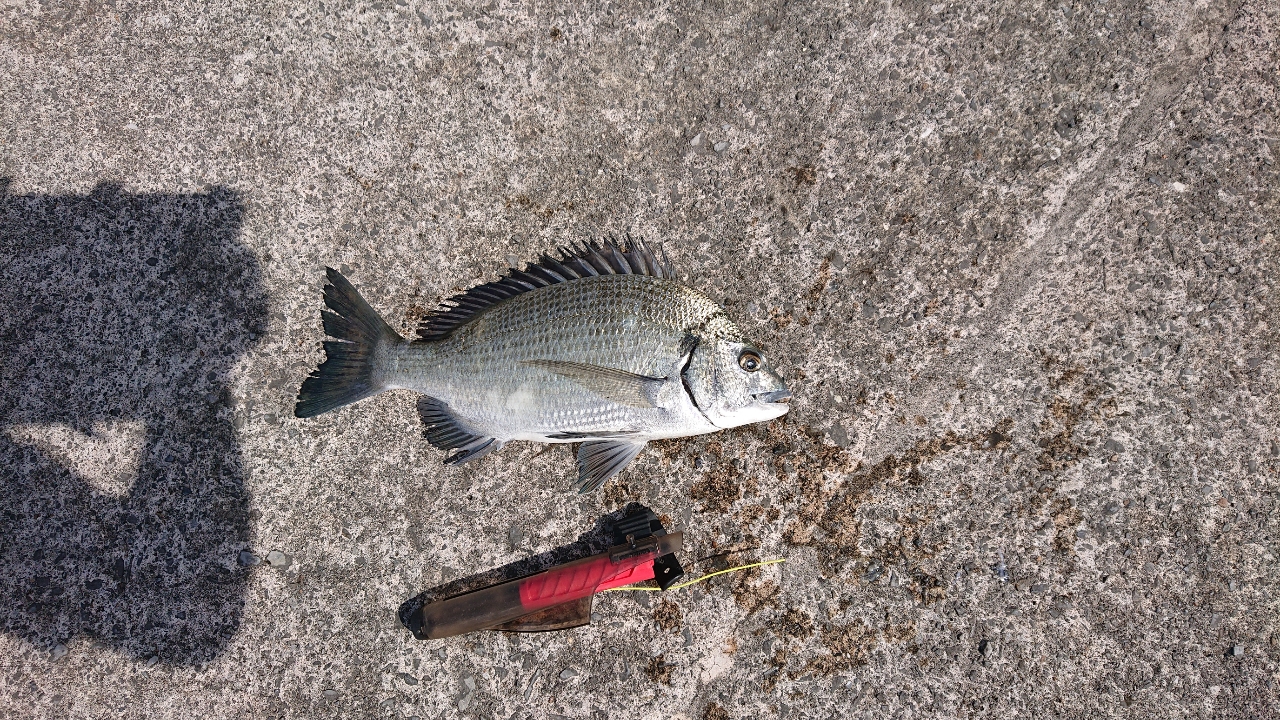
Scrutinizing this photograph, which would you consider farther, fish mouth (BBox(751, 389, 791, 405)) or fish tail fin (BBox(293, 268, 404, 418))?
fish tail fin (BBox(293, 268, 404, 418))

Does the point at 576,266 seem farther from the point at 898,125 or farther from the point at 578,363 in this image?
the point at 898,125

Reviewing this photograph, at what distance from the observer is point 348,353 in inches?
104

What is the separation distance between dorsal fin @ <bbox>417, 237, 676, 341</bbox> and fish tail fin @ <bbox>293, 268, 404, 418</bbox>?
237 millimetres

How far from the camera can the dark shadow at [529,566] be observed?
9.09ft

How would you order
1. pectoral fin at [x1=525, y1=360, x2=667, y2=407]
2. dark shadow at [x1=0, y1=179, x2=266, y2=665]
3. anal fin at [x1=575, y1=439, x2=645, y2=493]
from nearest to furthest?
pectoral fin at [x1=525, y1=360, x2=667, y2=407]
anal fin at [x1=575, y1=439, x2=645, y2=493]
dark shadow at [x1=0, y1=179, x2=266, y2=665]

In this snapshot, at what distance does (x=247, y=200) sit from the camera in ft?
9.39

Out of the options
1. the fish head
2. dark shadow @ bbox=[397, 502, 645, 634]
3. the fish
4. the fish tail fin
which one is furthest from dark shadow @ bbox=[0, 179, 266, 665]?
the fish head

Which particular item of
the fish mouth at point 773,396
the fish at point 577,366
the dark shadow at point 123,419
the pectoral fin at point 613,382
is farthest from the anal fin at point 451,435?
the fish mouth at point 773,396

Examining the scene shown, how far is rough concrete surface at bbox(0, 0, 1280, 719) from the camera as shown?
2746mm

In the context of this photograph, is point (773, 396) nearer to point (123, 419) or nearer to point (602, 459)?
point (602, 459)

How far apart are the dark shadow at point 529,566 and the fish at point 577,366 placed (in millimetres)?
316

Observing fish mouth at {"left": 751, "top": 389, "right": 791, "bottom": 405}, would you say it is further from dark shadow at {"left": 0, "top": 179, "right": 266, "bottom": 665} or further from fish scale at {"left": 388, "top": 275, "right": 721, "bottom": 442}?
dark shadow at {"left": 0, "top": 179, "right": 266, "bottom": 665}

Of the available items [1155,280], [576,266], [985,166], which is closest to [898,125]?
[985,166]

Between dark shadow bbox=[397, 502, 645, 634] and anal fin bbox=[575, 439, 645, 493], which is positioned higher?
anal fin bbox=[575, 439, 645, 493]
